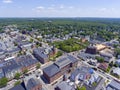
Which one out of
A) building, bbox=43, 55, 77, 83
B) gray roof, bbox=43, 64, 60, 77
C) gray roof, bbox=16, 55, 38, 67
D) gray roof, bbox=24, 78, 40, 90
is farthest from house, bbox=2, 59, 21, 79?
gray roof, bbox=24, 78, 40, 90

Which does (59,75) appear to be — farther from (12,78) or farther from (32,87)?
(12,78)

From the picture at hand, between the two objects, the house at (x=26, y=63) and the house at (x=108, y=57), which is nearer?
the house at (x=26, y=63)

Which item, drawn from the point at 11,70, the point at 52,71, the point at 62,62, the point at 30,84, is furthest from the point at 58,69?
the point at 11,70

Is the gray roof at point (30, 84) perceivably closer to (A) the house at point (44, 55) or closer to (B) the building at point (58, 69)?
(B) the building at point (58, 69)

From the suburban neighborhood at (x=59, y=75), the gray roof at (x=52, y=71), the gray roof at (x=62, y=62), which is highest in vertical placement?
the gray roof at (x=62, y=62)

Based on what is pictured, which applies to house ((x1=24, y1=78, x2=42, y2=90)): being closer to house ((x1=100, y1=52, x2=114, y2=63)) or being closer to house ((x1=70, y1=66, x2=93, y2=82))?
house ((x1=70, y1=66, x2=93, y2=82))

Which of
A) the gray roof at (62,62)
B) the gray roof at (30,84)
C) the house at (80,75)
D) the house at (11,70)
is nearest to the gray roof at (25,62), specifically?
the house at (11,70)

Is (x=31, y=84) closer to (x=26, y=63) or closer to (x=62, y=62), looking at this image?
(x=62, y=62)

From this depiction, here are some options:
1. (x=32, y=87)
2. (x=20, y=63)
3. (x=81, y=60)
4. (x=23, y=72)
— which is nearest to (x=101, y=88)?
(x=32, y=87)
